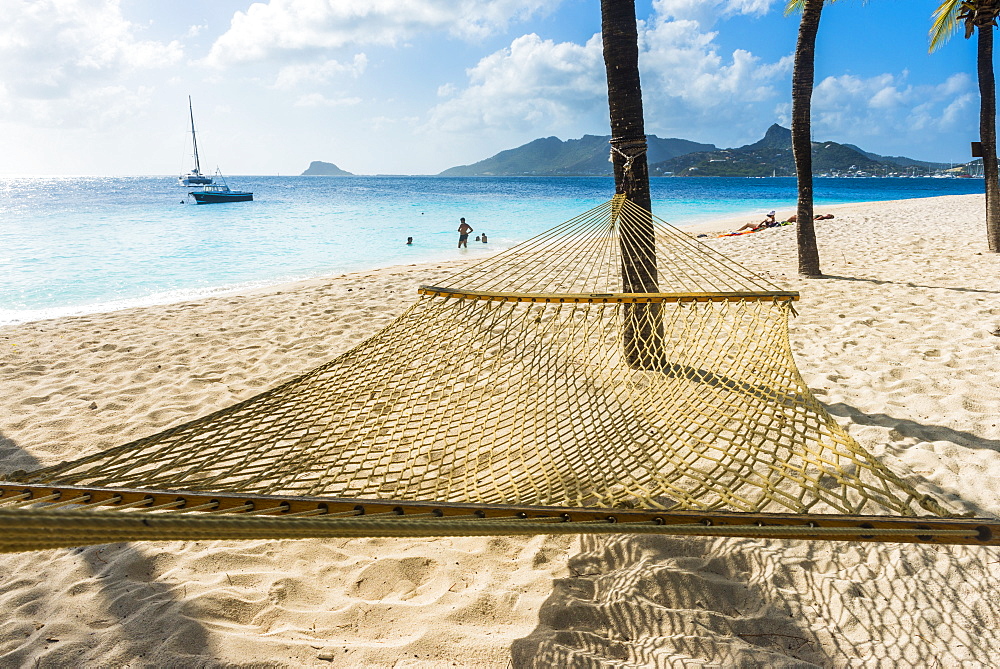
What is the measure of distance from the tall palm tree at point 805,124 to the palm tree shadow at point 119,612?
580 centimetres

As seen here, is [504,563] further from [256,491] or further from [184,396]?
[184,396]

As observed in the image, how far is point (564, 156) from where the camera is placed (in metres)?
128

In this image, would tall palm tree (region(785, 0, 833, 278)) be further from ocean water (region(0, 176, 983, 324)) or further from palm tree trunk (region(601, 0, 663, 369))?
ocean water (region(0, 176, 983, 324))

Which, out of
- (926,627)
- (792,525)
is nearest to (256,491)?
(792,525)

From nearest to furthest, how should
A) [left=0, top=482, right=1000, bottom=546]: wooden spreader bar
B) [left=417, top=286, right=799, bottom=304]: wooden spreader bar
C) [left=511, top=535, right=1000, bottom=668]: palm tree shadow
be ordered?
1. [left=0, top=482, right=1000, bottom=546]: wooden spreader bar
2. [left=511, top=535, right=1000, bottom=668]: palm tree shadow
3. [left=417, top=286, right=799, bottom=304]: wooden spreader bar

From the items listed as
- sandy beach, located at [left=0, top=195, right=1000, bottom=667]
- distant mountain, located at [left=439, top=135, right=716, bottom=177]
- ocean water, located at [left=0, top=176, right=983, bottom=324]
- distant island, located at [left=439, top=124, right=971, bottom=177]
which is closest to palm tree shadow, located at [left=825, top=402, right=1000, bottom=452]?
sandy beach, located at [left=0, top=195, right=1000, bottom=667]

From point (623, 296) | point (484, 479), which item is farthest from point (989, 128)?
point (484, 479)

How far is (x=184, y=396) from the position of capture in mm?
3145

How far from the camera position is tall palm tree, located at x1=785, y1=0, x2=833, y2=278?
5418 millimetres

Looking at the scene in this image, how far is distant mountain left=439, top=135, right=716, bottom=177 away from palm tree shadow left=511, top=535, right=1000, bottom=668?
105 metres

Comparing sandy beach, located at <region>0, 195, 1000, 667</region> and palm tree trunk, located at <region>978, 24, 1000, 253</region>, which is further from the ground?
palm tree trunk, located at <region>978, 24, 1000, 253</region>

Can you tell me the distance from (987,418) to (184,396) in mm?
3952

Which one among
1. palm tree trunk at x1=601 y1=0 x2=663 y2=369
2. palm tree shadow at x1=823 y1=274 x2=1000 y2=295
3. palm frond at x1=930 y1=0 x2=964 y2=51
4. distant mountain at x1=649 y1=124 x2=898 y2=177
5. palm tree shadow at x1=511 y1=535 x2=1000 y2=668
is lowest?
palm tree shadow at x1=511 y1=535 x2=1000 y2=668

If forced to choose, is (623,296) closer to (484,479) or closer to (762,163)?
(484,479)
